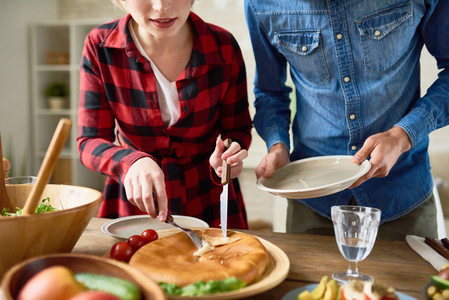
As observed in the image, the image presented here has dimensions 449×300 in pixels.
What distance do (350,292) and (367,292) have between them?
1.1 inches

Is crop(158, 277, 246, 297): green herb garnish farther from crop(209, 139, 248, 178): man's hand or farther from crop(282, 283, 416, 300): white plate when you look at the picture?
crop(209, 139, 248, 178): man's hand

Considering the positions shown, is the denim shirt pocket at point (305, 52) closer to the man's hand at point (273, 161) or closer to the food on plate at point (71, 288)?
the man's hand at point (273, 161)

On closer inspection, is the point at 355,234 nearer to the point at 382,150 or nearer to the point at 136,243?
the point at 382,150

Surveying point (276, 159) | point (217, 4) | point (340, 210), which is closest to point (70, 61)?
point (217, 4)

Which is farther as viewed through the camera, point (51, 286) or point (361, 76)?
point (361, 76)

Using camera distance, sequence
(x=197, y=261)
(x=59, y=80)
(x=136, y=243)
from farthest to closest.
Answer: (x=59, y=80) → (x=136, y=243) → (x=197, y=261)

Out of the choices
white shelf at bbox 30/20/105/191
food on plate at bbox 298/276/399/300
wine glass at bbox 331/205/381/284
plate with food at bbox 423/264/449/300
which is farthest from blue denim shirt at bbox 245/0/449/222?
white shelf at bbox 30/20/105/191

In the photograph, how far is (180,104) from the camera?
1635 millimetres

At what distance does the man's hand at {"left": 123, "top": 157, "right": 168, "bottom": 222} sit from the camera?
3.76ft

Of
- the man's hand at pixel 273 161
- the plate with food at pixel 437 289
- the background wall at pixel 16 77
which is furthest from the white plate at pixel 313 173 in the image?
the background wall at pixel 16 77

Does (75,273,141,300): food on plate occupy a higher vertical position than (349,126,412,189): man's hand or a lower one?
lower

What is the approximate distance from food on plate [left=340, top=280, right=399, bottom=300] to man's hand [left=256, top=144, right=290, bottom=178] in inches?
22.9

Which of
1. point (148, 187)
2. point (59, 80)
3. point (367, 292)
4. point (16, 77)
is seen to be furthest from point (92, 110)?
point (59, 80)

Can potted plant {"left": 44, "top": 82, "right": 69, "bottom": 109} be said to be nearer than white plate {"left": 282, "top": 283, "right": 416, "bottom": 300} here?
No
